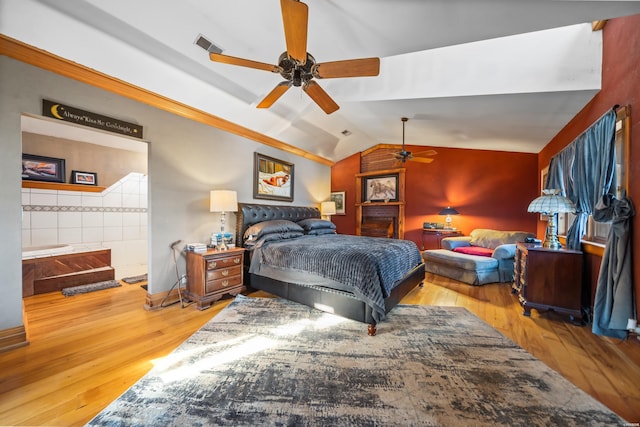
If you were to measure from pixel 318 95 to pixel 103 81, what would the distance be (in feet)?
7.24

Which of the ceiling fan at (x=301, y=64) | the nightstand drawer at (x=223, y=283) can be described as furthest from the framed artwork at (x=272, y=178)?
the ceiling fan at (x=301, y=64)

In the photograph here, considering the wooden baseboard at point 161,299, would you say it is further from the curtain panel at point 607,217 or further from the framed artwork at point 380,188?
the framed artwork at point 380,188

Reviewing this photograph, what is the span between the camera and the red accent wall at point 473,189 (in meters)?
5.07

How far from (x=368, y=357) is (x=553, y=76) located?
11.1 feet

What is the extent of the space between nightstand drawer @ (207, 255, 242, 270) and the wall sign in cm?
169

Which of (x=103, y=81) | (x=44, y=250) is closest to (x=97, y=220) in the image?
(x=44, y=250)

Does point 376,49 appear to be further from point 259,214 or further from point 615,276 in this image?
point 615,276

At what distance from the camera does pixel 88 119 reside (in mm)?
2408

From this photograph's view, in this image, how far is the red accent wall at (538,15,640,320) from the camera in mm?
1989

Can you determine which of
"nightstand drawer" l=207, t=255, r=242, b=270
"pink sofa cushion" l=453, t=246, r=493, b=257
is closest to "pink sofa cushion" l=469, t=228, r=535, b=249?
"pink sofa cushion" l=453, t=246, r=493, b=257

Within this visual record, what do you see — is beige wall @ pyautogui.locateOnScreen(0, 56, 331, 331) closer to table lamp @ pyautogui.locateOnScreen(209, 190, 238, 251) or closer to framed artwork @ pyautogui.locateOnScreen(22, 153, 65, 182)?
table lamp @ pyautogui.locateOnScreen(209, 190, 238, 251)

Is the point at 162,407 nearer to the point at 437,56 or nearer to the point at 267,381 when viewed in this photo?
the point at 267,381

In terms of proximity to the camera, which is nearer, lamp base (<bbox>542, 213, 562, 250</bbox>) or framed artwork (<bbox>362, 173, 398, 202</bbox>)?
lamp base (<bbox>542, 213, 562, 250</bbox>)

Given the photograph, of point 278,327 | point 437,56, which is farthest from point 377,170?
point 278,327
